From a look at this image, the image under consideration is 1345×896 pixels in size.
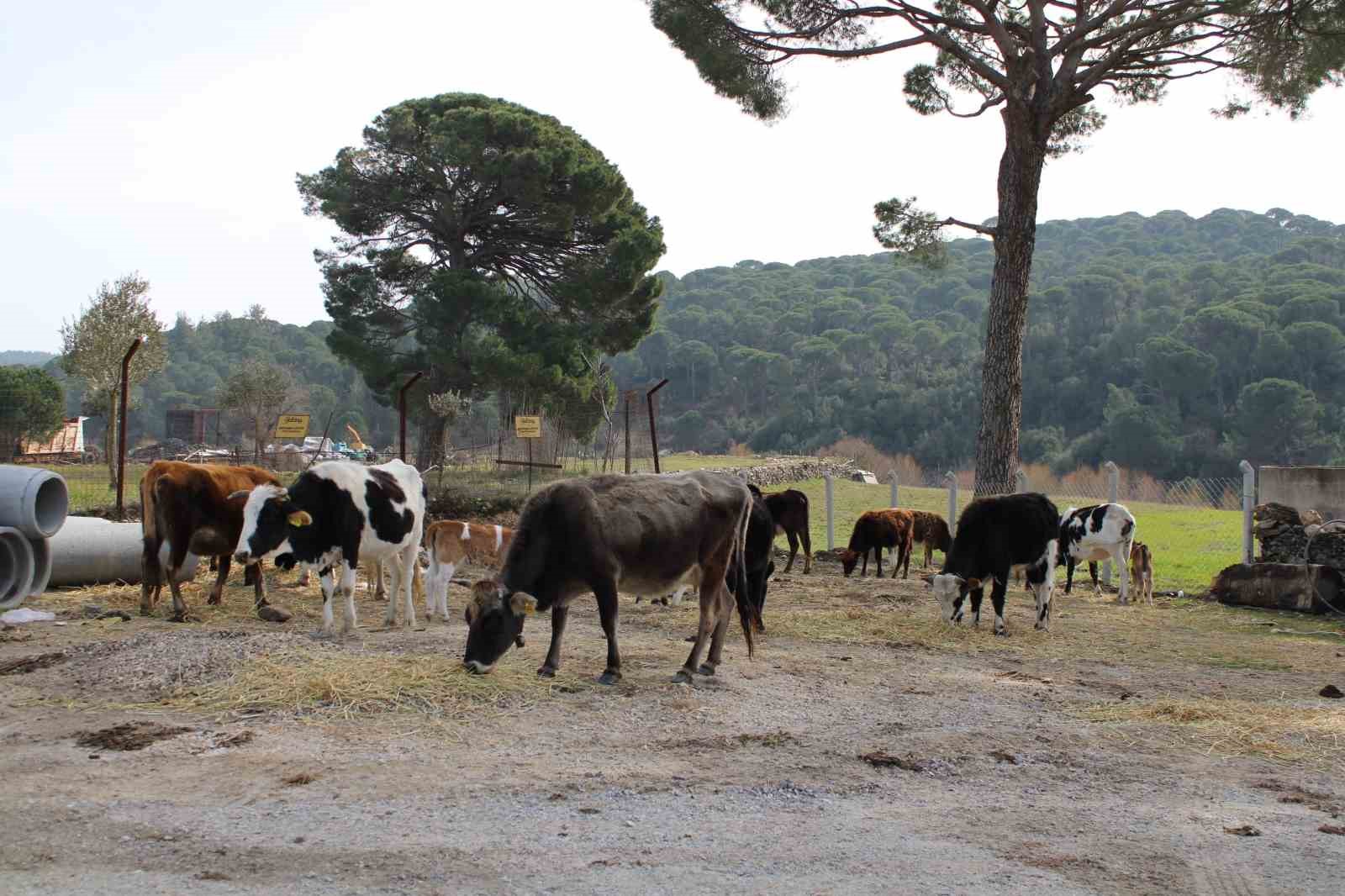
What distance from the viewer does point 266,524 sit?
9.92 m

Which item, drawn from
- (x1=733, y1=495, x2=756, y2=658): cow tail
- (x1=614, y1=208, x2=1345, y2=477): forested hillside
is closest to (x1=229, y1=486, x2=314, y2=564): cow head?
(x1=733, y1=495, x2=756, y2=658): cow tail

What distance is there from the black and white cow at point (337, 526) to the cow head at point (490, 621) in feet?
7.98

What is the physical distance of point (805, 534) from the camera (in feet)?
57.3

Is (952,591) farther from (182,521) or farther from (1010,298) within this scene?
(182,521)

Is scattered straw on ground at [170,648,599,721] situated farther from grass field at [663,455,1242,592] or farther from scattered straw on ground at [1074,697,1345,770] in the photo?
grass field at [663,455,1242,592]

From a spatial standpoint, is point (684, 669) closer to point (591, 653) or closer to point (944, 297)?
point (591, 653)

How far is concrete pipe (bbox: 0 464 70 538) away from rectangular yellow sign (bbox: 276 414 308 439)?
5.02m

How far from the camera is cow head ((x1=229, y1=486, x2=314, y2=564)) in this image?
32.3 feet

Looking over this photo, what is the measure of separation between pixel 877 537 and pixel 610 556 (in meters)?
9.74

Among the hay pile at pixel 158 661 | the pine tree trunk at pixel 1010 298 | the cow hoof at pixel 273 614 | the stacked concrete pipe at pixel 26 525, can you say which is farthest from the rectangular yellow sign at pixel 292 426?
the pine tree trunk at pixel 1010 298

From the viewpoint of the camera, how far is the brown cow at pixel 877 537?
17422 millimetres

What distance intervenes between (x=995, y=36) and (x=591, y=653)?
12.2 metres

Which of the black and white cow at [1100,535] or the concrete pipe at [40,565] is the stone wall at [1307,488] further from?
the concrete pipe at [40,565]

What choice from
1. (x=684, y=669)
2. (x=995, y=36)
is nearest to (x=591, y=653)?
(x=684, y=669)
